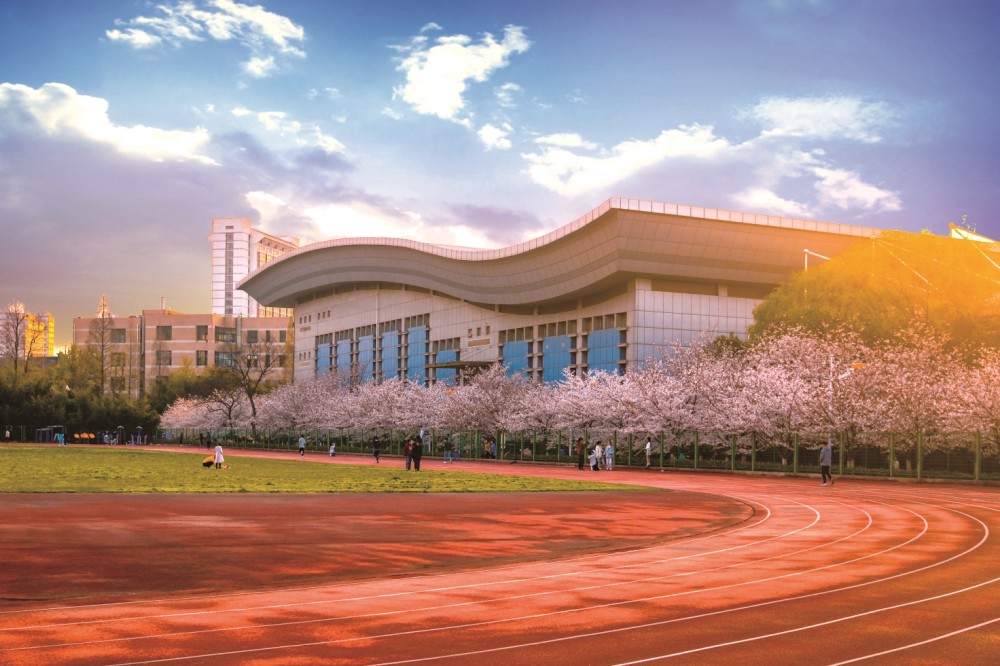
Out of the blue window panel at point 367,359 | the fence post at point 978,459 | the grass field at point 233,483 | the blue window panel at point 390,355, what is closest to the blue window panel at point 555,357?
the blue window panel at point 390,355

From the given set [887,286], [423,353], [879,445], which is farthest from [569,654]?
[423,353]

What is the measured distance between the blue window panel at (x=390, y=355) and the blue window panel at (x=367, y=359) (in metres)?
2.80

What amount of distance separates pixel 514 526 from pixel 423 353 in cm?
9305

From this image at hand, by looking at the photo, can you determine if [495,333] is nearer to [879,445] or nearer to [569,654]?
[879,445]

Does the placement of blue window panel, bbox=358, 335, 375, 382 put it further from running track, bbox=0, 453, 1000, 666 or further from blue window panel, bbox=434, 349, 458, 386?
running track, bbox=0, 453, 1000, 666

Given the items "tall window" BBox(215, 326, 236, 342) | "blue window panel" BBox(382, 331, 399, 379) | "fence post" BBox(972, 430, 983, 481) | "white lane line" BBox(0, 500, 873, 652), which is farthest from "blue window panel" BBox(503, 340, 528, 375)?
"tall window" BBox(215, 326, 236, 342)

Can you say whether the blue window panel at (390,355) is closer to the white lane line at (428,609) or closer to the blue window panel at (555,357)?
the blue window panel at (555,357)

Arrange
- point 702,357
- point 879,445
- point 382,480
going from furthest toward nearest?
point 702,357, point 879,445, point 382,480

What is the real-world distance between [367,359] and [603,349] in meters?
45.6

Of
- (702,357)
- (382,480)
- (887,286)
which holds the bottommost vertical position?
(382,480)

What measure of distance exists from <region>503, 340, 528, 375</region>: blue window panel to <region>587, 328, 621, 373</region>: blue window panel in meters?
9.49

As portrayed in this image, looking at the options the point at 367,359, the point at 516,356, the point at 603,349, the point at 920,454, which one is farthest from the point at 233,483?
the point at 367,359

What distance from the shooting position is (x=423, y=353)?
113312mm

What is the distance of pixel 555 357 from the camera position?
93.6 meters
